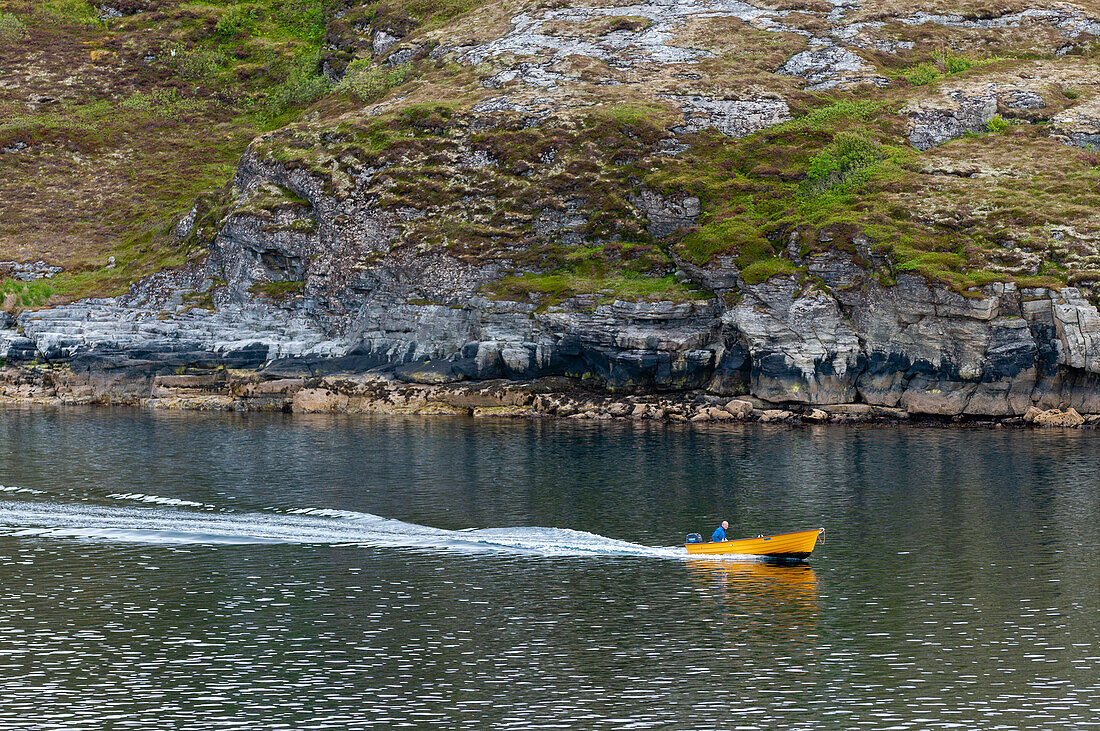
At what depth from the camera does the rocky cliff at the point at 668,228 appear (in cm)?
9900

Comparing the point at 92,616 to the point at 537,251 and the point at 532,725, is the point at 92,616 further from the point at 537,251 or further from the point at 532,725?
the point at 537,251

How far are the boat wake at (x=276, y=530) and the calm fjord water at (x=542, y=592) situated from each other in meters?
0.21

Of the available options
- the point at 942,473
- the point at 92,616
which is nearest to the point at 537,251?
the point at 942,473

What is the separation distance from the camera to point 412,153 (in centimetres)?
13338

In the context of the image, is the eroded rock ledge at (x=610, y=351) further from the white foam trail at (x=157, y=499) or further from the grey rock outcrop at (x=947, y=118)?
the white foam trail at (x=157, y=499)

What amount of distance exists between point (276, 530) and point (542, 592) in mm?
18055

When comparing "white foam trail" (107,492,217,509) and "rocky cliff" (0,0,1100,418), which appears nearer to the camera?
"white foam trail" (107,492,217,509)

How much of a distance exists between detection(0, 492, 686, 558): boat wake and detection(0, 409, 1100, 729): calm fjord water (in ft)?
0.70

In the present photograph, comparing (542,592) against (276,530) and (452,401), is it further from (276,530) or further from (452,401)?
(452,401)

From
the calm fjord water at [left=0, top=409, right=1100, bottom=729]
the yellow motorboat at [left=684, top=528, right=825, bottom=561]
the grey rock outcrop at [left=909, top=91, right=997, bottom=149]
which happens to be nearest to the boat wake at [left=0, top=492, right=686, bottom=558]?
the calm fjord water at [left=0, top=409, right=1100, bottom=729]

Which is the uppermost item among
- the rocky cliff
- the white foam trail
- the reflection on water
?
the rocky cliff

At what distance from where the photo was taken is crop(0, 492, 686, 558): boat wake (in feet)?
163

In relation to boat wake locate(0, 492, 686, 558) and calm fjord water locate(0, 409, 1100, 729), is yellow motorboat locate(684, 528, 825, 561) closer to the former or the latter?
calm fjord water locate(0, 409, 1100, 729)

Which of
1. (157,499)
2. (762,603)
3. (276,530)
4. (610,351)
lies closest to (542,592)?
(762,603)
